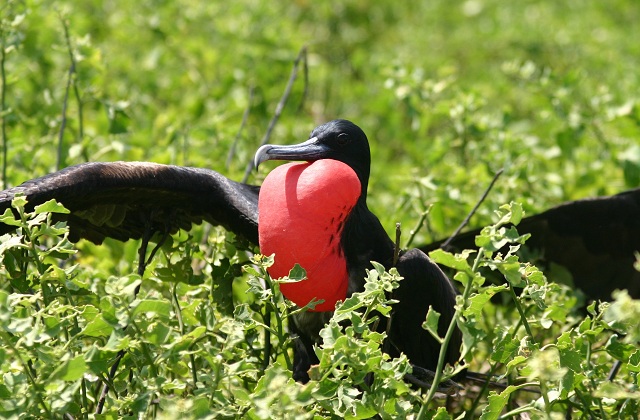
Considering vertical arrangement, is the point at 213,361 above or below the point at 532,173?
above

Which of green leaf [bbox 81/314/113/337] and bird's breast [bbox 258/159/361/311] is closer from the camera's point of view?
green leaf [bbox 81/314/113/337]

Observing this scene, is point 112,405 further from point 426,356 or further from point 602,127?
point 602,127

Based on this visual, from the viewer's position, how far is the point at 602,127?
4.62 meters

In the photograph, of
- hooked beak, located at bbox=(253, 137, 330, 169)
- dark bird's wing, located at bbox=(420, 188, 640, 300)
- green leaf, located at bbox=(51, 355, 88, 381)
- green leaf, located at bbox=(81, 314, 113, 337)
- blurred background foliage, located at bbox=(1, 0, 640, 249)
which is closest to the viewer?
green leaf, located at bbox=(51, 355, 88, 381)

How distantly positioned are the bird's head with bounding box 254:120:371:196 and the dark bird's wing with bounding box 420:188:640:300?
473 millimetres

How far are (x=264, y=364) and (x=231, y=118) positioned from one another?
228 centimetres

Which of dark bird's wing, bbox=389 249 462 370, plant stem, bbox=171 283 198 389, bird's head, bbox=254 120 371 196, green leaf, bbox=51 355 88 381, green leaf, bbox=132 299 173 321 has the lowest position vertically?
dark bird's wing, bbox=389 249 462 370

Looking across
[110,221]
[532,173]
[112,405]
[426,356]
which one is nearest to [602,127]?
[532,173]

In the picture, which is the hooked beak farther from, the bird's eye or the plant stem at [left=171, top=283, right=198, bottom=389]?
the plant stem at [left=171, top=283, right=198, bottom=389]

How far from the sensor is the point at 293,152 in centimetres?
286

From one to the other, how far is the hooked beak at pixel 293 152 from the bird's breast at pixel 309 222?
4 cm

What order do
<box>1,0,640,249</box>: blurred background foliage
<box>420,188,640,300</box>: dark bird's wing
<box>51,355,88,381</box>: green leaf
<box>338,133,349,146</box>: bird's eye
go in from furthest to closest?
<box>1,0,640,249</box>: blurred background foliage
<box>420,188,640,300</box>: dark bird's wing
<box>338,133,349,146</box>: bird's eye
<box>51,355,88,381</box>: green leaf

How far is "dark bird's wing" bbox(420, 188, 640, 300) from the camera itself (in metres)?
3.39

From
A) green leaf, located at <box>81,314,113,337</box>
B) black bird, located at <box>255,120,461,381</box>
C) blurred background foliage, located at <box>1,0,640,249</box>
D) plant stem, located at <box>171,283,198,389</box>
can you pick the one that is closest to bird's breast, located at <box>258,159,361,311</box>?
black bird, located at <box>255,120,461,381</box>
